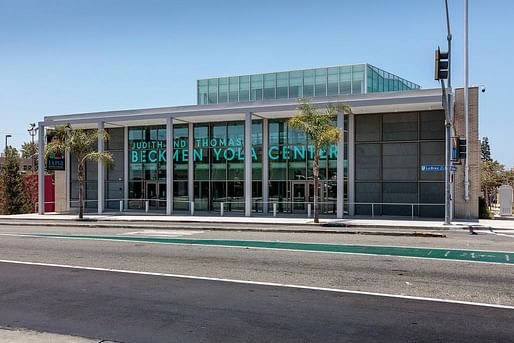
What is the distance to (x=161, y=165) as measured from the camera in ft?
120

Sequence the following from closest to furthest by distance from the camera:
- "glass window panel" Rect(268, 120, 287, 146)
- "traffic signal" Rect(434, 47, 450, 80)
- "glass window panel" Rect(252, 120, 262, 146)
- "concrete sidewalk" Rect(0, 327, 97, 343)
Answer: "concrete sidewalk" Rect(0, 327, 97, 343) → "traffic signal" Rect(434, 47, 450, 80) → "glass window panel" Rect(268, 120, 287, 146) → "glass window panel" Rect(252, 120, 262, 146)

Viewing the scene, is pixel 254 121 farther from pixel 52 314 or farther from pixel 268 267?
pixel 52 314

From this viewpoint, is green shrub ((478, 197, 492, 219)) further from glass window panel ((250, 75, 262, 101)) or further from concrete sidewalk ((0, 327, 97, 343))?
concrete sidewalk ((0, 327, 97, 343))

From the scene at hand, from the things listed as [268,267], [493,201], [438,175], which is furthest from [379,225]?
[493,201]

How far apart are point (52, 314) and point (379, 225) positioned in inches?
696

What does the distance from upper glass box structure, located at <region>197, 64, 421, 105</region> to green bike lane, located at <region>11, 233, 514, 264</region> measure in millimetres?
29724

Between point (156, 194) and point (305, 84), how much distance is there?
1855cm

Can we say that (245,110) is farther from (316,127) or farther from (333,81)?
(333,81)

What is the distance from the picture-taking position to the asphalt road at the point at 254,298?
640cm

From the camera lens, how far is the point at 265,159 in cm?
3244

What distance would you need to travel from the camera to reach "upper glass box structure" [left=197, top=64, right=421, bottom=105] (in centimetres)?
4519

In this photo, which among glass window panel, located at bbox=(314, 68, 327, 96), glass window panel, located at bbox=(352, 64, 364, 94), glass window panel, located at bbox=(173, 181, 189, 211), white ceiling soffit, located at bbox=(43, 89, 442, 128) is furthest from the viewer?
glass window panel, located at bbox=(314, 68, 327, 96)

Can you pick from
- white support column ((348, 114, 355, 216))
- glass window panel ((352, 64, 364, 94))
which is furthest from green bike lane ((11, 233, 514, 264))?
glass window panel ((352, 64, 364, 94))

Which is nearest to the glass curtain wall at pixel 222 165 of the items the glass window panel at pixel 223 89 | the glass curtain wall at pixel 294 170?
the glass curtain wall at pixel 294 170
